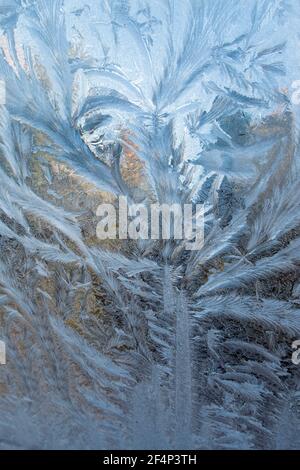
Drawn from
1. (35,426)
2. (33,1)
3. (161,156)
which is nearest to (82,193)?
(161,156)

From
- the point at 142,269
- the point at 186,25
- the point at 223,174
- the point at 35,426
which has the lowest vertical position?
the point at 35,426

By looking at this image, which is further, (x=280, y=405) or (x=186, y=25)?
(x=280, y=405)

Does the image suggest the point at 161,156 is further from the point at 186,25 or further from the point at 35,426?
the point at 35,426

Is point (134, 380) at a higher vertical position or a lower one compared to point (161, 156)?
lower

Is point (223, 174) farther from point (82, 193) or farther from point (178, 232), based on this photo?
point (82, 193)

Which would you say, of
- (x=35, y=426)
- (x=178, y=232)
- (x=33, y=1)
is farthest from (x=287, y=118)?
(x=35, y=426)

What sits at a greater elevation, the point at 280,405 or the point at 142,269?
the point at 142,269
